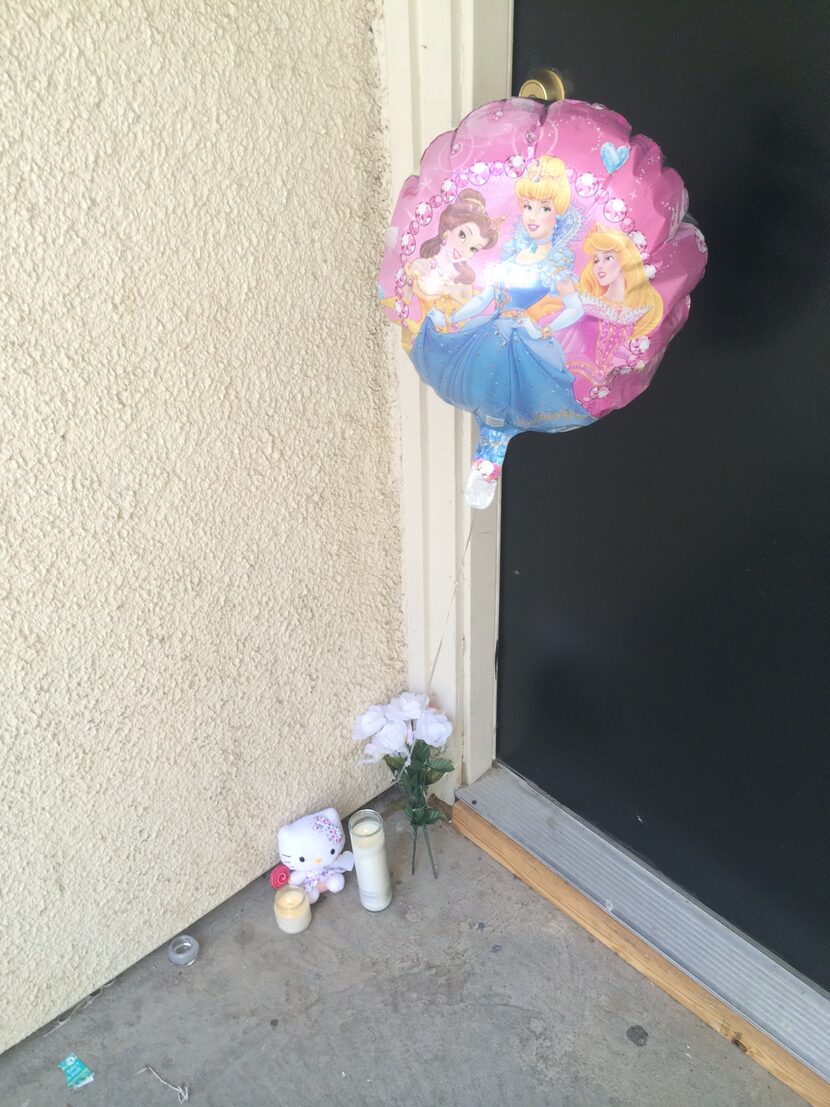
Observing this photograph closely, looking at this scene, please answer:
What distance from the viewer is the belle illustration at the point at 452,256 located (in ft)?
3.04

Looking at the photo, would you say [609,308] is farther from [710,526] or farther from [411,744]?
[411,744]

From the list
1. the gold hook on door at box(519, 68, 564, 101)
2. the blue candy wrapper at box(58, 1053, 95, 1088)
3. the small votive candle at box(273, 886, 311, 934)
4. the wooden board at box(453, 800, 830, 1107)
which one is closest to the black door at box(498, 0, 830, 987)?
the gold hook on door at box(519, 68, 564, 101)

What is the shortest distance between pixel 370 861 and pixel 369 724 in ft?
0.93

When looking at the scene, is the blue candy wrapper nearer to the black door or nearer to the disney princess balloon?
the black door

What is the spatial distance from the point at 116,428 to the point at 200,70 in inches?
20.8

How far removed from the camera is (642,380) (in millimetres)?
1020

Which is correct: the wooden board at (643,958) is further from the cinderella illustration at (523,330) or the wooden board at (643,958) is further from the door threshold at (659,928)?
the cinderella illustration at (523,330)

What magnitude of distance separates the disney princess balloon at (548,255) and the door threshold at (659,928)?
113 cm

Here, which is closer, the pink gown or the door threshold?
the pink gown

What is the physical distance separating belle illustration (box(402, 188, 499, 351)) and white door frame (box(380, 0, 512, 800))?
0.42 m

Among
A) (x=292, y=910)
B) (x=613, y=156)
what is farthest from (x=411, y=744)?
(x=613, y=156)

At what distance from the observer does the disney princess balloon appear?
0.89m

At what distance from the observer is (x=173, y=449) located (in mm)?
1267

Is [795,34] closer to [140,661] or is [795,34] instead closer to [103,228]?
[103,228]
